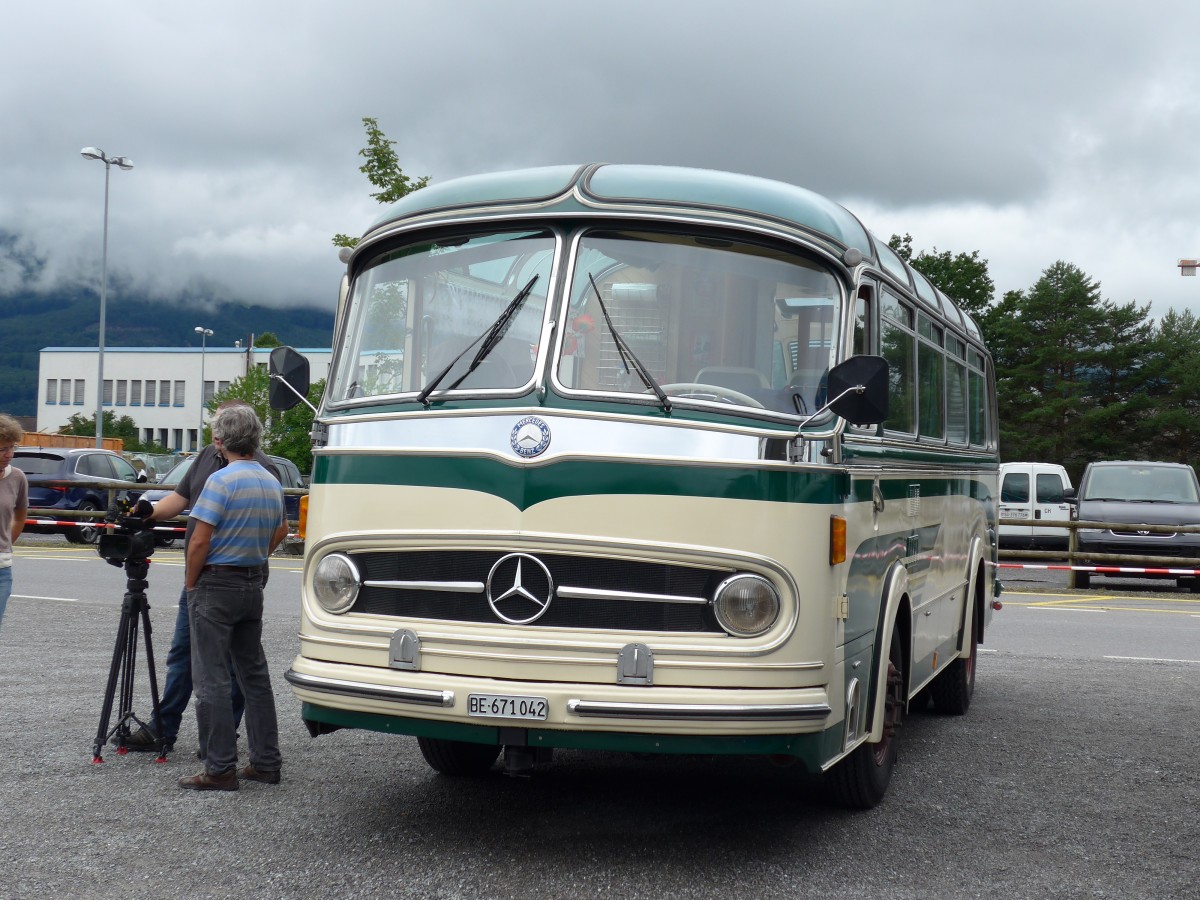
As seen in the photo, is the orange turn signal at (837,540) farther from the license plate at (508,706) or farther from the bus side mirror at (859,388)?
the license plate at (508,706)

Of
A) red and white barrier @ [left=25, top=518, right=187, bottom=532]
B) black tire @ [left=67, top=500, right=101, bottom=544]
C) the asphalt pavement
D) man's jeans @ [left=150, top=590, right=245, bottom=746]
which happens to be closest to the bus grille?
the asphalt pavement

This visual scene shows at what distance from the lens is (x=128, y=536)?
760 cm

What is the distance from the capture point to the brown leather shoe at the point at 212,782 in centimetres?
697

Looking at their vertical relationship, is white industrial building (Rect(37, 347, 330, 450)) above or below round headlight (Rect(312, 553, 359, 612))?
above

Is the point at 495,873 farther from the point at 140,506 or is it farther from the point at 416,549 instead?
the point at 140,506

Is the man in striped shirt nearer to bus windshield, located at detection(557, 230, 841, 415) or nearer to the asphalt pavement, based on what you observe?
the asphalt pavement

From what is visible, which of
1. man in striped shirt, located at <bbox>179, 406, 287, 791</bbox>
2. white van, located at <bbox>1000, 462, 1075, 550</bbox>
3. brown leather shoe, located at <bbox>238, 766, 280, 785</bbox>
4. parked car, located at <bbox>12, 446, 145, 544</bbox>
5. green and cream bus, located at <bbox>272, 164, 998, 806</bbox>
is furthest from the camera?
white van, located at <bbox>1000, 462, 1075, 550</bbox>

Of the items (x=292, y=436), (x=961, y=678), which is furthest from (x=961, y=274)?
(x=961, y=678)

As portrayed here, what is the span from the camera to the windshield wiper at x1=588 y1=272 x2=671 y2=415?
5727 mm

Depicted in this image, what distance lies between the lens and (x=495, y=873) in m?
5.61

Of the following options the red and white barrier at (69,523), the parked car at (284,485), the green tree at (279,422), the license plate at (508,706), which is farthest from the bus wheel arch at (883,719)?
the green tree at (279,422)

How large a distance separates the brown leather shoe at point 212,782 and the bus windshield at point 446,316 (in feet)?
6.20

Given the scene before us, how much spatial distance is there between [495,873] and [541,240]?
2.49 m

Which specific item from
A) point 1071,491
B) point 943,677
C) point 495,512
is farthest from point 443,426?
point 1071,491
